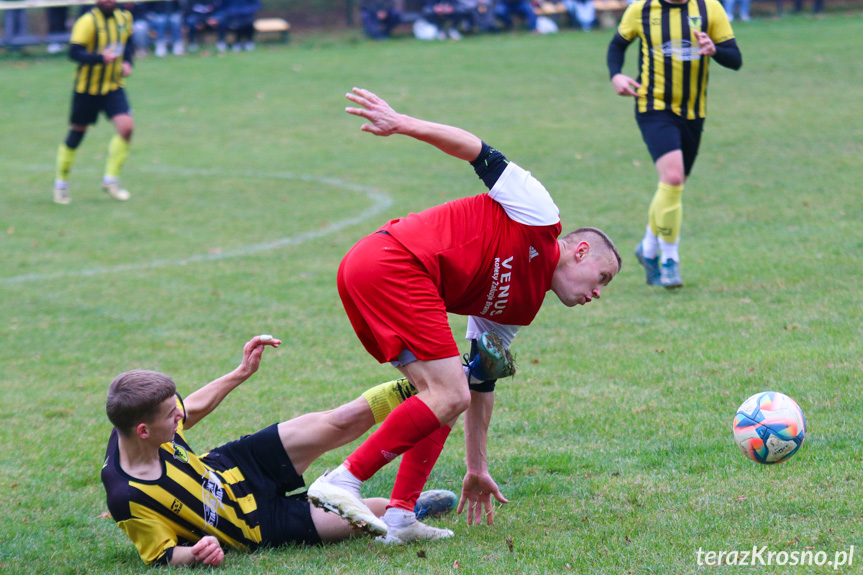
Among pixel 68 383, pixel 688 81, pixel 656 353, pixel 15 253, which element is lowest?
pixel 15 253

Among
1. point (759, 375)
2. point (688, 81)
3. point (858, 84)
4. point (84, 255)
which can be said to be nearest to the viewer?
point (759, 375)

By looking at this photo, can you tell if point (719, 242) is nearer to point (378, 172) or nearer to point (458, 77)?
point (378, 172)

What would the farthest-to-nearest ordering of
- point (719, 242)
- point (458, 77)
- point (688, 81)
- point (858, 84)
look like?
1. point (458, 77)
2. point (858, 84)
3. point (719, 242)
4. point (688, 81)

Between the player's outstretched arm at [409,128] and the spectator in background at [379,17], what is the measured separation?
22.8 m

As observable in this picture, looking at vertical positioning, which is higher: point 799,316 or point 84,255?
point 799,316

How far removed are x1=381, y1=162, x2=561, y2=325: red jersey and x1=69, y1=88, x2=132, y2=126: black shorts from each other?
30.2 ft

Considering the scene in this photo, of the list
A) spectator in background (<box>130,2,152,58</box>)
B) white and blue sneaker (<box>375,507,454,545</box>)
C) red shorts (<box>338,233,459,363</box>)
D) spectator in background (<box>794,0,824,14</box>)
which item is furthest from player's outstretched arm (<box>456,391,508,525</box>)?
spectator in background (<box>794,0,824,14</box>)

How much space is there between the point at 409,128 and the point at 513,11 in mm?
23363

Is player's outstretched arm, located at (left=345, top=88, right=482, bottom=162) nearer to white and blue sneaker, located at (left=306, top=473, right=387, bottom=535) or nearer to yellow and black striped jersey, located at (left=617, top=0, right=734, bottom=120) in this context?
white and blue sneaker, located at (left=306, top=473, right=387, bottom=535)

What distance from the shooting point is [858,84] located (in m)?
17.5

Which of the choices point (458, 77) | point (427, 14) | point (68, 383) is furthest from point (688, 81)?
point (427, 14)

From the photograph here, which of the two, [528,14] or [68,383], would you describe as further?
[528,14]

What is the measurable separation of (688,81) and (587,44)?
16.5 meters

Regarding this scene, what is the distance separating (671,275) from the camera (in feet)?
25.6
